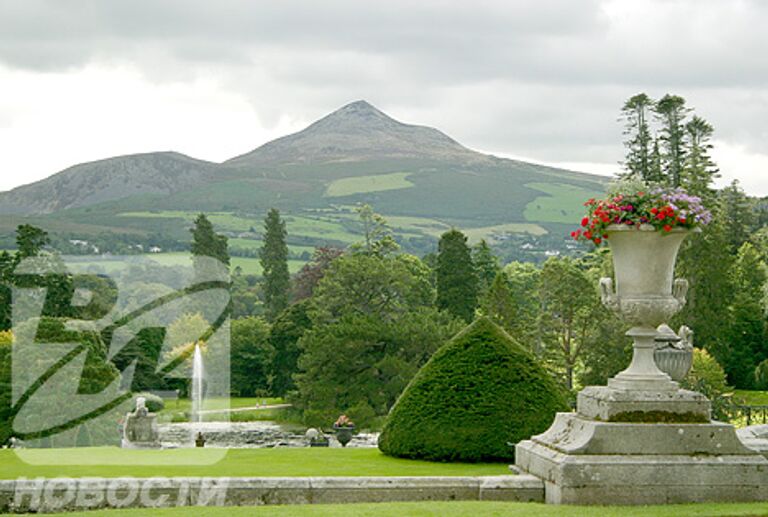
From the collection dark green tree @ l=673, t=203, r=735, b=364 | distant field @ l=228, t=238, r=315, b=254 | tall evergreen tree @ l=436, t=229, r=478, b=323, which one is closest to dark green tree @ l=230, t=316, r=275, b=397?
tall evergreen tree @ l=436, t=229, r=478, b=323

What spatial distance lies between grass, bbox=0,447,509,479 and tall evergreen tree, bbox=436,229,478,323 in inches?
1525

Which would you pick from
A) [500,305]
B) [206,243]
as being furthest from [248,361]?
[500,305]

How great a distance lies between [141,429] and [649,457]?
1704 cm

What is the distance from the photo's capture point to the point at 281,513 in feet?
30.9

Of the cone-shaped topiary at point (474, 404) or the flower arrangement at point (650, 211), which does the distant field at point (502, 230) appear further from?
the flower arrangement at point (650, 211)

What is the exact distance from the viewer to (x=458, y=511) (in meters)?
9.54

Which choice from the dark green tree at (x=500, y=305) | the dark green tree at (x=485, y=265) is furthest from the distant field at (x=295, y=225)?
the dark green tree at (x=500, y=305)

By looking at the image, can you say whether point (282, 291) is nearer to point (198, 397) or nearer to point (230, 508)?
point (198, 397)

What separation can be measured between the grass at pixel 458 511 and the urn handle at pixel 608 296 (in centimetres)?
223

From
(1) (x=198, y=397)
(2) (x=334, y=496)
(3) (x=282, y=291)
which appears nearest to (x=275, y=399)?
(1) (x=198, y=397)

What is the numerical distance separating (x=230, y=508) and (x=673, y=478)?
4.40 metres

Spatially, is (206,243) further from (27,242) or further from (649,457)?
(649,457)

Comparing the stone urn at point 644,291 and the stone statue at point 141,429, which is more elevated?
the stone urn at point 644,291

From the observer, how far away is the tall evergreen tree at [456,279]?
58.0 meters
